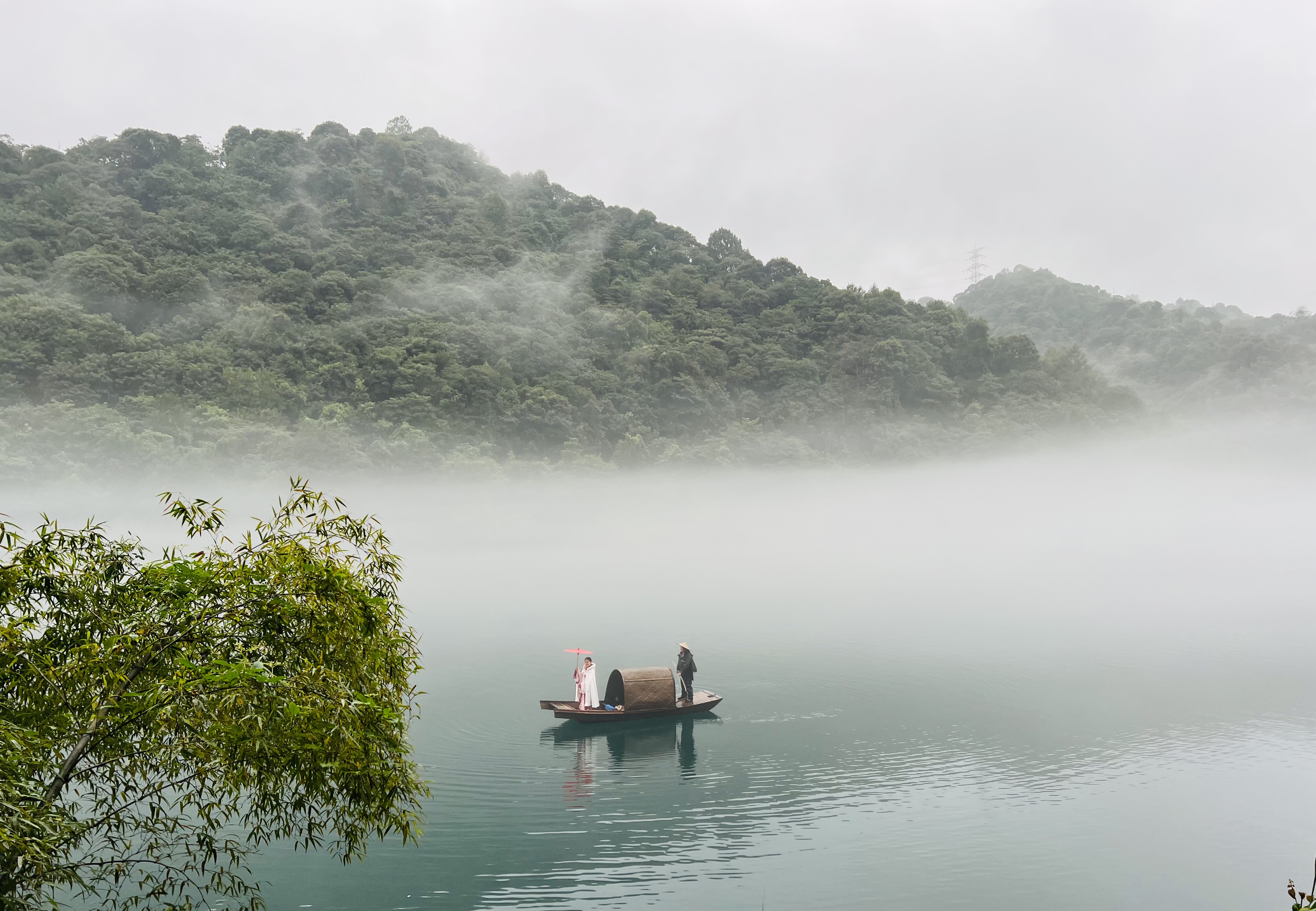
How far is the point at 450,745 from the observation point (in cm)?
2273

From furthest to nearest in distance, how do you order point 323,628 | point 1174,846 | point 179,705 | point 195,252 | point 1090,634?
point 195,252
point 1090,634
point 1174,846
point 323,628
point 179,705

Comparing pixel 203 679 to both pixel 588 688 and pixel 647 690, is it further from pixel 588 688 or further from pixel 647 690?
pixel 647 690

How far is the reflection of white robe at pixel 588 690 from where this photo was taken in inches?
933

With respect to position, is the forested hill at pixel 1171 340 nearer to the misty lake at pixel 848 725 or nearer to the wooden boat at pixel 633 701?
the misty lake at pixel 848 725

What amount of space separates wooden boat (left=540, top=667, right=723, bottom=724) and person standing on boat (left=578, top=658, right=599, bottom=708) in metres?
0.19

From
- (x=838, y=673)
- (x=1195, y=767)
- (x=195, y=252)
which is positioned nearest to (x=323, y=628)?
(x=1195, y=767)

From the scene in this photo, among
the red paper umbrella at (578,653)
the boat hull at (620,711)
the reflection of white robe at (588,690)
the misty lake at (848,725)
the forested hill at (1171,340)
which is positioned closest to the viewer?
the misty lake at (848,725)

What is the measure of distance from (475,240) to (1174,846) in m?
99.0

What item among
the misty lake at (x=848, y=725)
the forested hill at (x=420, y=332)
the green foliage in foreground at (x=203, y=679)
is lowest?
the misty lake at (x=848, y=725)

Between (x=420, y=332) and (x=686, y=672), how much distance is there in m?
65.4

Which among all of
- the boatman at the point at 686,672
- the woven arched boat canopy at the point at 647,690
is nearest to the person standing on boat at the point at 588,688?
the woven arched boat canopy at the point at 647,690

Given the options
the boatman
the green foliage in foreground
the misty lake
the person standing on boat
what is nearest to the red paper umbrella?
the person standing on boat

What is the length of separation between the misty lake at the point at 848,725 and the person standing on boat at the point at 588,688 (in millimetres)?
833

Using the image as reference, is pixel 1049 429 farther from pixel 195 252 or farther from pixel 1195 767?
pixel 195 252
